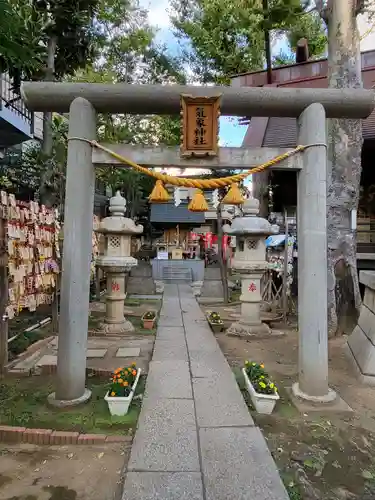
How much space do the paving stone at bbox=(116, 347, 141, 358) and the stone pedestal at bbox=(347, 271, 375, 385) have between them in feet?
12.5

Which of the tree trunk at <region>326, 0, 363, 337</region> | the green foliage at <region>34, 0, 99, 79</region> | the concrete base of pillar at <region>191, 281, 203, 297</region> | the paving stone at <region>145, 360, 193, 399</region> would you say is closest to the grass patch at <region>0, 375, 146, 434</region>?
the paving stone at <region>145, 360, 193, 399</region>

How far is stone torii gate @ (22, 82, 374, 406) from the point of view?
4.62 m

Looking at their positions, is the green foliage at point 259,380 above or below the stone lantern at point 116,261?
below

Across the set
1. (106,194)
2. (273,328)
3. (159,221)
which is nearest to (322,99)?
(273,328)

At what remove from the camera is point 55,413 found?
4.27 m

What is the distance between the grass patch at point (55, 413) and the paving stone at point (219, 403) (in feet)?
2.50

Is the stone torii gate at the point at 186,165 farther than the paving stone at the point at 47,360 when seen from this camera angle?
No

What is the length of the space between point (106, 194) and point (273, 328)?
1832 centimetres

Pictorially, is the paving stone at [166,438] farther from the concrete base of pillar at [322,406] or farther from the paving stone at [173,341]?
the paving stone at [173,341]

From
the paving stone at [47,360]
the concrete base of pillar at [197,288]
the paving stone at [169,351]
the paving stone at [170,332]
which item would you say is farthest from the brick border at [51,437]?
the concrete base of pillar at [197,288]

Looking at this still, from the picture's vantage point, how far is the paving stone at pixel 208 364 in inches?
218

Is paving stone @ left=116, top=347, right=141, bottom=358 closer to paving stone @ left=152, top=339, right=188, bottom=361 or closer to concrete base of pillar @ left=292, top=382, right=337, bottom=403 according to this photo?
paving stone @ left=152, top=339, right=188, bottom=361

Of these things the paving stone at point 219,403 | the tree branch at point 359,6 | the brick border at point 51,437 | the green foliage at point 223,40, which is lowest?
the brick border at point 51,437

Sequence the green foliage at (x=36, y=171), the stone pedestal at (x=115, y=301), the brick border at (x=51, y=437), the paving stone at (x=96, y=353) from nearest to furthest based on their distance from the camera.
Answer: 1. the brick border at (x=51, y=437)
2. the paving stone at (x=96, y=353)
3. the stone pedestal at (x=115, y=301)
4. the green foliage at (x=36, y=171)
